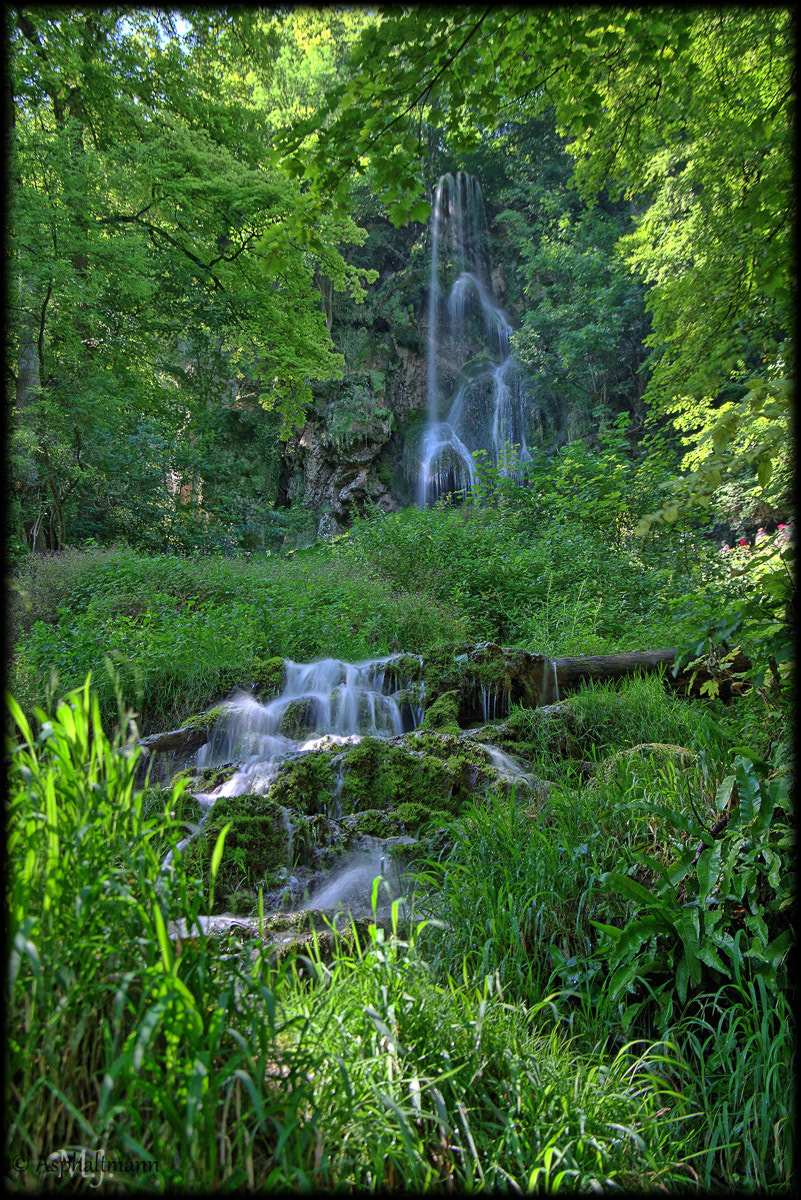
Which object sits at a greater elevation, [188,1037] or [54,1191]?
[188,1037]

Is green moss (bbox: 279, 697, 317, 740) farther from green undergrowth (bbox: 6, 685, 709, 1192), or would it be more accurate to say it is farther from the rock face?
the rock face

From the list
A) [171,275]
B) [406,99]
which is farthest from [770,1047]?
[171,275]

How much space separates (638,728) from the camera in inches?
191

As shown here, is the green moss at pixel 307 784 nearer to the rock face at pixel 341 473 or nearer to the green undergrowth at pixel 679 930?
the green undergrowth at pixel 679 930

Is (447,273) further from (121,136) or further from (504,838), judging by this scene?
(504,838)

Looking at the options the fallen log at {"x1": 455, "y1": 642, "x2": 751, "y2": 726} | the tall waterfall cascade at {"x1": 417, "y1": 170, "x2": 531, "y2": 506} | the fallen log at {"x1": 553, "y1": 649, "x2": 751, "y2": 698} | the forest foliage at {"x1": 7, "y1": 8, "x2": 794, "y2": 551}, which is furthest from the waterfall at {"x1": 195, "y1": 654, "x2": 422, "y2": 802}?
the tall waterfall cascade at {"x1": 417, "y1": 170, "x2": 531, "y2": 506}

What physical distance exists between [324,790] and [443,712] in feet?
5.34

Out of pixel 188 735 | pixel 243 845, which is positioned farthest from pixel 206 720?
pixel 243 845

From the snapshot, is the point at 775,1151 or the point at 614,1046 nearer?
the point at 775,1151

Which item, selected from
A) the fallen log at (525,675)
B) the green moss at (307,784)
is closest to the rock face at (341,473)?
the fallen log at (525,675)

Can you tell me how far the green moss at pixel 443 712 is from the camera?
5730 millimetres

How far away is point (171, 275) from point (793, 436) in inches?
451

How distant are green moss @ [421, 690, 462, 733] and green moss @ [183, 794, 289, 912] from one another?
206 cm

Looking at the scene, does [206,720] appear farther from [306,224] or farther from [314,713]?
[306,224]
